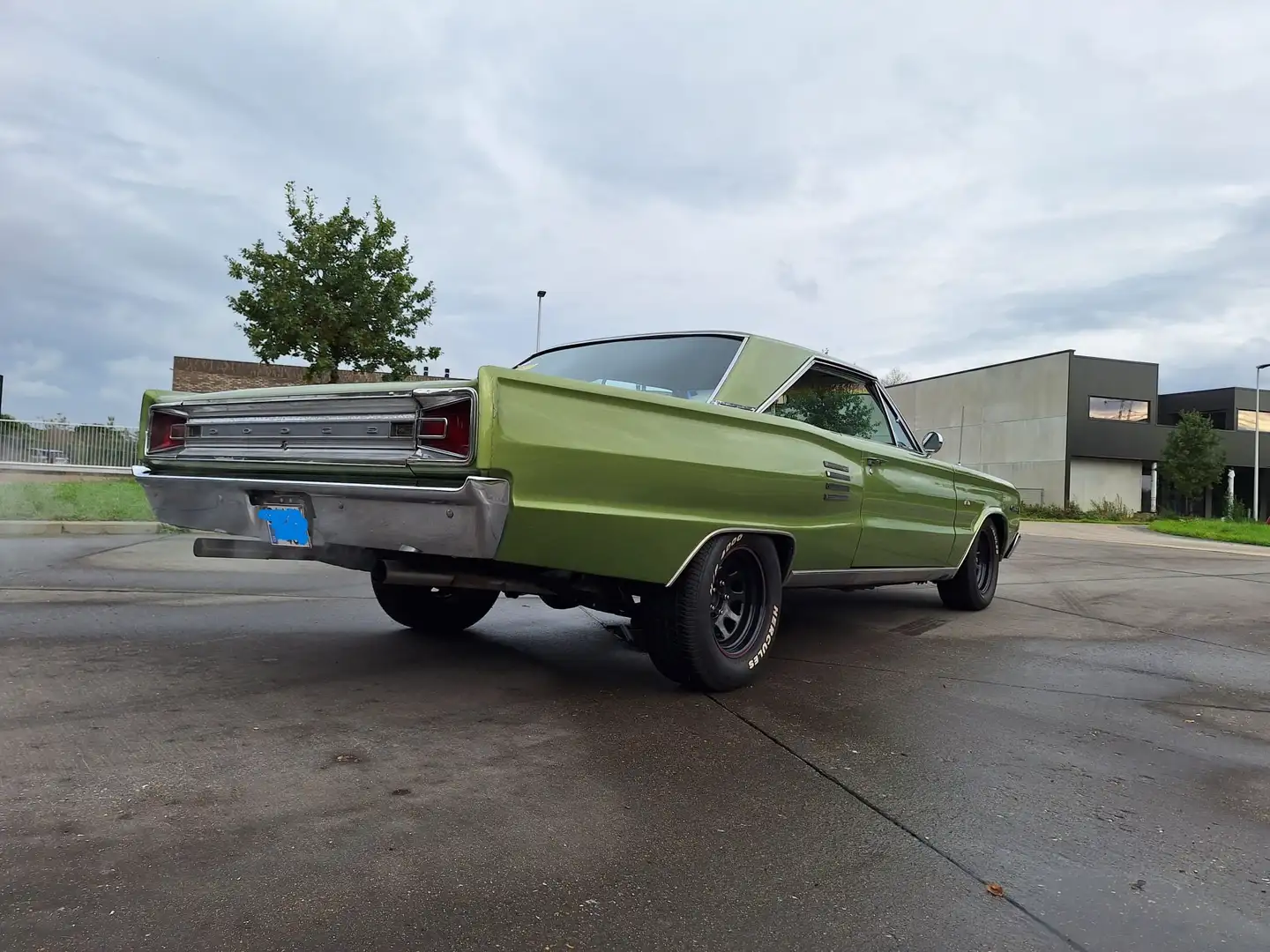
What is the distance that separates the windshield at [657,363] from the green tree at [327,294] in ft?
52.6

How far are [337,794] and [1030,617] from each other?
574 cm

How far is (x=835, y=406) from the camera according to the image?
5078 mm

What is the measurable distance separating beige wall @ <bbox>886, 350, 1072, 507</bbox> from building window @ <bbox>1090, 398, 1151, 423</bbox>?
1719 mm

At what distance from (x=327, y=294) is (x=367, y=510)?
702 inches

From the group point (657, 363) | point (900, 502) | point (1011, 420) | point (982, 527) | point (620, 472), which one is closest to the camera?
point (620, 472)

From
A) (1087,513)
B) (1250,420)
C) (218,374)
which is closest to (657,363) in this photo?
(218,374)

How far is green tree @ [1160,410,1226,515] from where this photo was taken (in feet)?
118

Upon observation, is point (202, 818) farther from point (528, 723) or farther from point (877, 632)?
point (877, 632)

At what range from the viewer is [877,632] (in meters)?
6.00

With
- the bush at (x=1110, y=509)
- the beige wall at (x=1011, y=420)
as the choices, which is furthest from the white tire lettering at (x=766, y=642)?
the bush at (x=1110, y=509)

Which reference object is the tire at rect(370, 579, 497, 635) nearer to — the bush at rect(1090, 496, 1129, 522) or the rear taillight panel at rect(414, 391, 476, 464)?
the rear taillight panel at rect(414, 391, 476, 464)

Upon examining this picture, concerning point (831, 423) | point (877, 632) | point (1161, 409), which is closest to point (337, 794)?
point (831, 423)

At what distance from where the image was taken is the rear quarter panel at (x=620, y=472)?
10.3 feet

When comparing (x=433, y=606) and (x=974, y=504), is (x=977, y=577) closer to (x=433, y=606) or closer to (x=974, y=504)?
(x=974, y=504)
